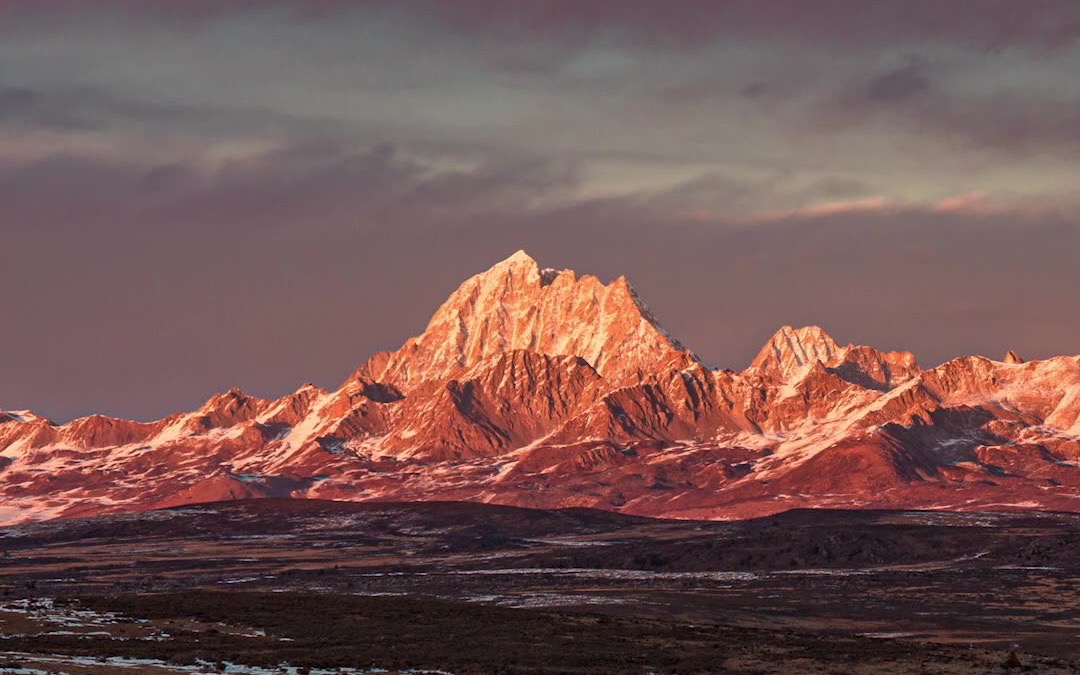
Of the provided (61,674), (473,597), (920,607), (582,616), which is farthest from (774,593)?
(61,674)

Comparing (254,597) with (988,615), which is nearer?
(254,597)

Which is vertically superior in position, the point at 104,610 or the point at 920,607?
the point at 104,610

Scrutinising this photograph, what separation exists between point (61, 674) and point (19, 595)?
263ft

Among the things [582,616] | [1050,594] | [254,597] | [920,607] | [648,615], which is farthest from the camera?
[1050,594]

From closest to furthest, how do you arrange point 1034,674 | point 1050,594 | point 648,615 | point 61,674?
point 61,674, point 1034,674, point 648,615, point 1050,594

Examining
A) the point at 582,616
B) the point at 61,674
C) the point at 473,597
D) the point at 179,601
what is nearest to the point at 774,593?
the point at 473,597

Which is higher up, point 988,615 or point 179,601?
point 179,601

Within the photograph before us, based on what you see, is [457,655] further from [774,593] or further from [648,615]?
[774,593]

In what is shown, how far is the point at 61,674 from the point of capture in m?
80.4

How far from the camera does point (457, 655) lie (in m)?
103

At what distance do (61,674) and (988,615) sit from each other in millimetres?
105057

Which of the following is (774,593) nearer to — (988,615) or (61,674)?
(988,615)

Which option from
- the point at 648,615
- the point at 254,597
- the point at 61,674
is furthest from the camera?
the point at 648,615

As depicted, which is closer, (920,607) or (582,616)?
(582,616)
